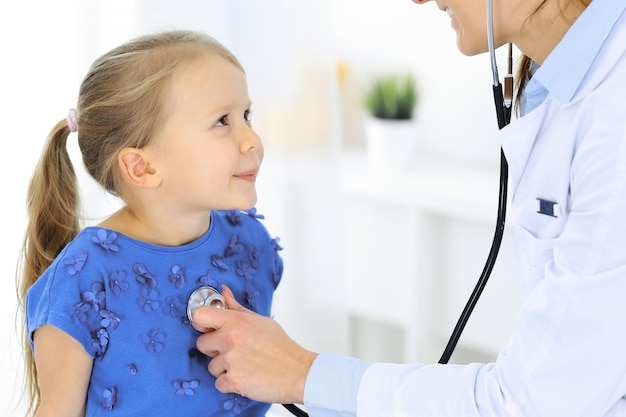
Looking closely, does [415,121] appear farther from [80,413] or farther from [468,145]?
[80,413]

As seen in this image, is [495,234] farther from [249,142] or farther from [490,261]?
[249,142]

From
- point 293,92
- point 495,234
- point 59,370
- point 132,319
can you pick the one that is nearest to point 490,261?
point 495,234

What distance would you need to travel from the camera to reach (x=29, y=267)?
140cm

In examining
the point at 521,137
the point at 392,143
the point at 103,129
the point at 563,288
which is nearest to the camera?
the point at 563,288

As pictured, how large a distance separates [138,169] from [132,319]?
22 cm

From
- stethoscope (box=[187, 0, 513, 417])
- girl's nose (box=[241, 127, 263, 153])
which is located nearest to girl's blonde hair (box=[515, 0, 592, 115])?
stethoscope (box=[187, 0, 513, 417])

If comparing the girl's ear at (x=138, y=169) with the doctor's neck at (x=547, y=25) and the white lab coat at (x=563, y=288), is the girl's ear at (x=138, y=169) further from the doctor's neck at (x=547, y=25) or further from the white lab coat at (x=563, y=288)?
the doctor's neck at (x=547, y=25)

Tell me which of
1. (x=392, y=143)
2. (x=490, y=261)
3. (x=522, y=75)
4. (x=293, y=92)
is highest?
(x=522, y=75)

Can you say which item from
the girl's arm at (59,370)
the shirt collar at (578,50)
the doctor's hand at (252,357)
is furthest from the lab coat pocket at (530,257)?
the girl's arm at (59,370)

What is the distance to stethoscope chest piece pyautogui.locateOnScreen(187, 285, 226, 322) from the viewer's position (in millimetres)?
1281

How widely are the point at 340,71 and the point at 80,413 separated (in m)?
1.91

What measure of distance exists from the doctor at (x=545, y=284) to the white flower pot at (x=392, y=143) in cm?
143

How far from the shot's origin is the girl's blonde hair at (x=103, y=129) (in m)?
1.26

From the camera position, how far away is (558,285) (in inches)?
41.5
